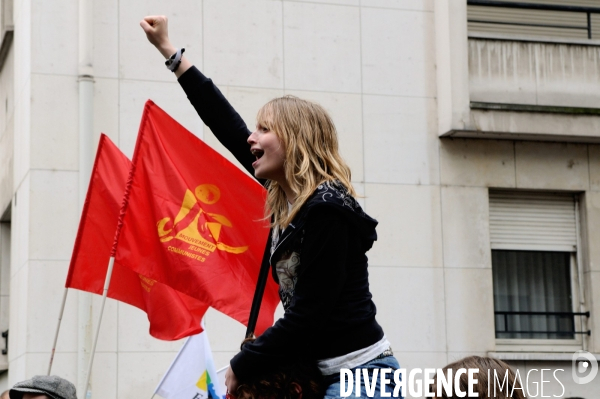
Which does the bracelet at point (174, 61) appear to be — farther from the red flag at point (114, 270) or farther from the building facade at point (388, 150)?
the building facade at point (388, 150)

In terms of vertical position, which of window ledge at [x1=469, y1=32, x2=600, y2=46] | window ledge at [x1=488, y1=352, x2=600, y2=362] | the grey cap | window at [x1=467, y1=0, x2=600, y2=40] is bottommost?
window ledge at [x1=488, y1=352, x2=600, y2=362]

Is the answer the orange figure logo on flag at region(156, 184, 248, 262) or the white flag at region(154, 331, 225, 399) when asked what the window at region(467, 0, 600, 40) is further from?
the orange figure logo on flag at region(156, 184, 248, 262)

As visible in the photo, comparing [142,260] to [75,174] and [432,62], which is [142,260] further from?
[432,62]

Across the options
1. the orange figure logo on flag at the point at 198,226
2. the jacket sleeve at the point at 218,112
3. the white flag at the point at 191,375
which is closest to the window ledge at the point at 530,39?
the white flag at the point at 191,375

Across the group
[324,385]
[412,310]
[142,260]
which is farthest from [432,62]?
[324,385]

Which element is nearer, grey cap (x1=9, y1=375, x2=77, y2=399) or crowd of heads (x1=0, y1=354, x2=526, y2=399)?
crowd of heads (x1=0, y1=354, x2=526, y2=399)

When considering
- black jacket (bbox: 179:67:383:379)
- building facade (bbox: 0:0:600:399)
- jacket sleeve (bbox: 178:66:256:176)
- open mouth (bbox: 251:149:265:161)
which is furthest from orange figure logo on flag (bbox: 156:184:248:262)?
black jacket (bbox: 179:67:383:379)

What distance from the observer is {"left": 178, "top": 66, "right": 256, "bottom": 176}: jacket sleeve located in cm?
411

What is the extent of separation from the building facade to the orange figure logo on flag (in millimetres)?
3442

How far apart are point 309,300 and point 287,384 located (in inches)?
10.2

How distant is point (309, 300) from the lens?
3.40 metres

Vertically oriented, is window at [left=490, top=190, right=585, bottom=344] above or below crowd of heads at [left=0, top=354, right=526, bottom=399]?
above

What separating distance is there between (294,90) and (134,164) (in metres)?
4.23

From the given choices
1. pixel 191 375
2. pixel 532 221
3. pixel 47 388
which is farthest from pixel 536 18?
pixel 47 388
